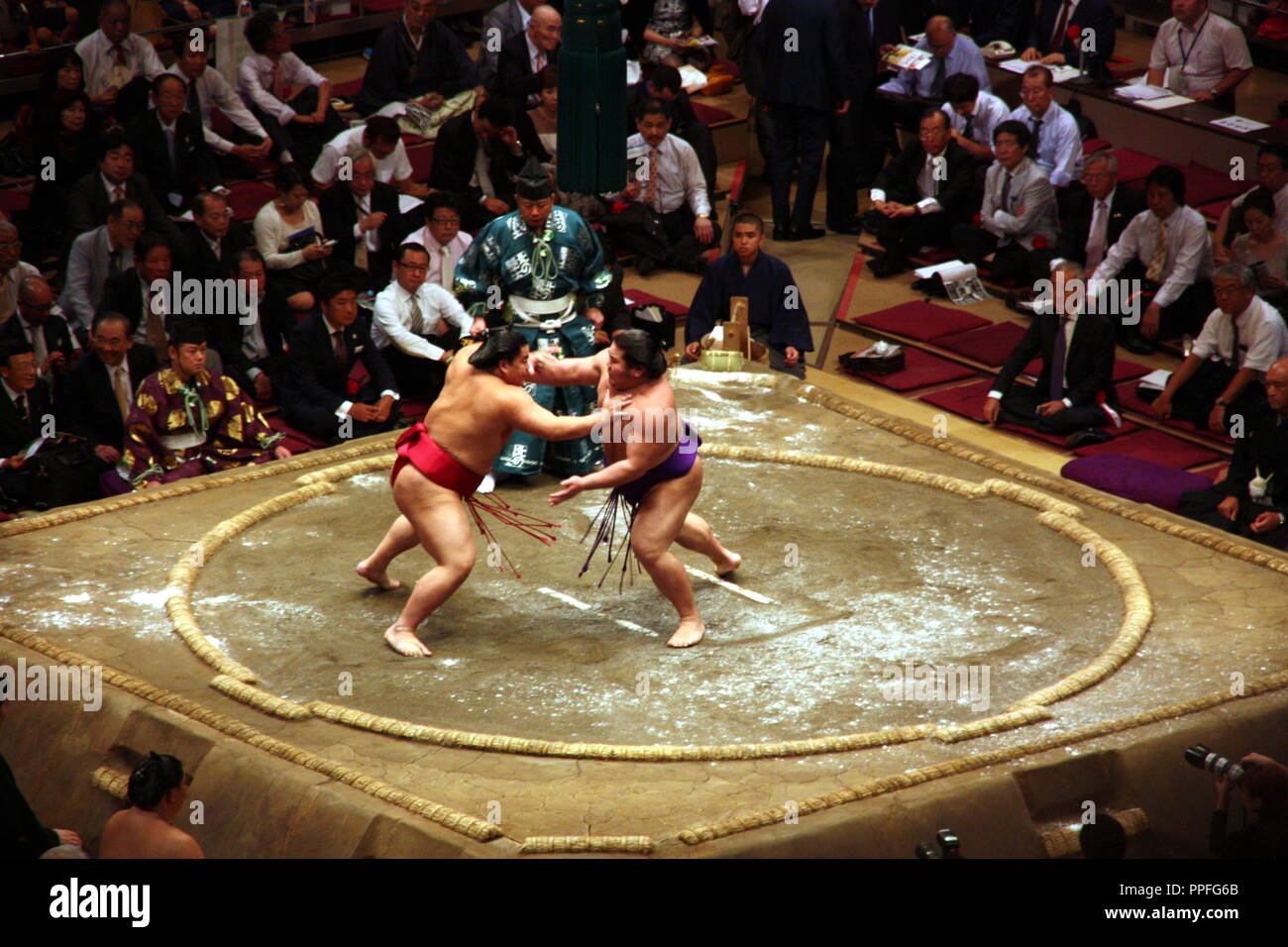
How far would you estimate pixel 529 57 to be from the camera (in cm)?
690

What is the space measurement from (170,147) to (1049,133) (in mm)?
3284

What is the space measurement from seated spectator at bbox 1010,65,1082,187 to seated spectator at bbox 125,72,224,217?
309cm

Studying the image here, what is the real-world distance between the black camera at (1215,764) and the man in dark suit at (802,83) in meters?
4.20

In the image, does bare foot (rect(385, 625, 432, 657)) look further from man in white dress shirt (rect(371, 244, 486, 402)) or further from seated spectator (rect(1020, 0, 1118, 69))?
seated spectator (rect(1020, 0, 1118, 69))

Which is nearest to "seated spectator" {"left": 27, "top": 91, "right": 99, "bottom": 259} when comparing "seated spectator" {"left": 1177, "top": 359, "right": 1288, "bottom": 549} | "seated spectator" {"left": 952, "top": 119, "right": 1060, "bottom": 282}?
"seated spectator" {"left": 952, "top": 119, "right": 1060, "bottom": 282}

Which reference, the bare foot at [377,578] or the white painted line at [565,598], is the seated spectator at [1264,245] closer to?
the white painted line at [565,598]

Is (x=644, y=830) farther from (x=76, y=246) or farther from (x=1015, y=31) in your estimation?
(x=1015, y=31)

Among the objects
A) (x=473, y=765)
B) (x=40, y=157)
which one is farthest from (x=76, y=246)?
(x=473, y=765)

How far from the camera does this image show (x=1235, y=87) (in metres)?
6.79

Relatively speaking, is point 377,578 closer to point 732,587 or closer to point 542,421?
point 542,421

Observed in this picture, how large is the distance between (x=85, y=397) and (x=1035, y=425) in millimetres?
2953

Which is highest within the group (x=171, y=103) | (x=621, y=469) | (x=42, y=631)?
(x=171, y=103)

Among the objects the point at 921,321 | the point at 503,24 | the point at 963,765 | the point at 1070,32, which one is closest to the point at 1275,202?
the point at 921,321

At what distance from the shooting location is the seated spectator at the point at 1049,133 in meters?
6.45
